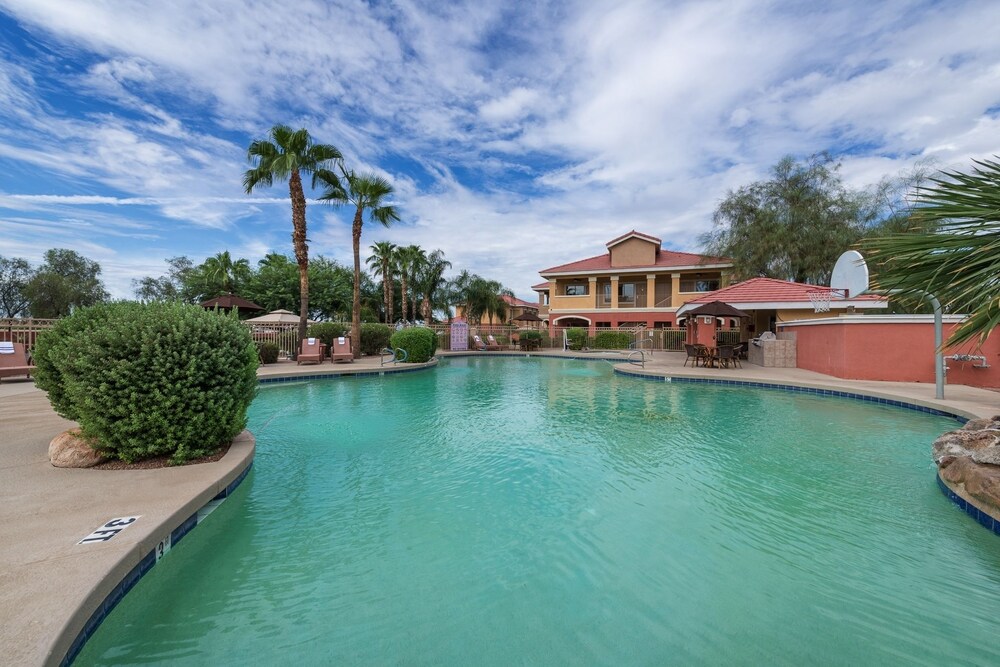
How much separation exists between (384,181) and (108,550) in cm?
1713

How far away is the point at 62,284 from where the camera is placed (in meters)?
29.8

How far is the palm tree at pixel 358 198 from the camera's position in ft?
55.2

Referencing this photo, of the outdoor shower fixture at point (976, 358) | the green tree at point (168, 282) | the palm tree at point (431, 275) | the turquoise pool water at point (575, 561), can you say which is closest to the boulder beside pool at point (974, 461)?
the turquoise pool water at point (575, 561)

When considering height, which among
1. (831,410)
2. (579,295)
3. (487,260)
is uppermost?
(487,260)

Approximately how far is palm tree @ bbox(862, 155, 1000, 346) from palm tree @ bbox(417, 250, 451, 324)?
1245 inches

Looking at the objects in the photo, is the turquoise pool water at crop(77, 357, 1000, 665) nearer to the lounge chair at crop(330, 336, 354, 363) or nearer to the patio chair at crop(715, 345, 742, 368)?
the patio chair at crop(715, 345, 742, 368)

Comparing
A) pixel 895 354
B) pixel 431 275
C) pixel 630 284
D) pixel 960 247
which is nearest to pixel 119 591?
pixel 960 247

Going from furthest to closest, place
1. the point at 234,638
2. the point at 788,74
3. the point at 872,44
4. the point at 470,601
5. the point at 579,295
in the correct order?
1. the point at 579,295
2. the point at 788,74
3. the point at 872,44
4. the point at 470,601
5. the point at 234,638

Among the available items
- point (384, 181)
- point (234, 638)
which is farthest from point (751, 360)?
point (234, 638)

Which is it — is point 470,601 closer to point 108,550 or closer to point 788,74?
point 108,550

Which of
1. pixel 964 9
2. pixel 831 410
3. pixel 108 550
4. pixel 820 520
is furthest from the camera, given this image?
pixel 964 9

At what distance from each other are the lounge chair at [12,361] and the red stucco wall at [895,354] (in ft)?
66.5

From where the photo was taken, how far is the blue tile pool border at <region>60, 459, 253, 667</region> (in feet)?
6.12

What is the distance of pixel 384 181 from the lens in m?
17.4
